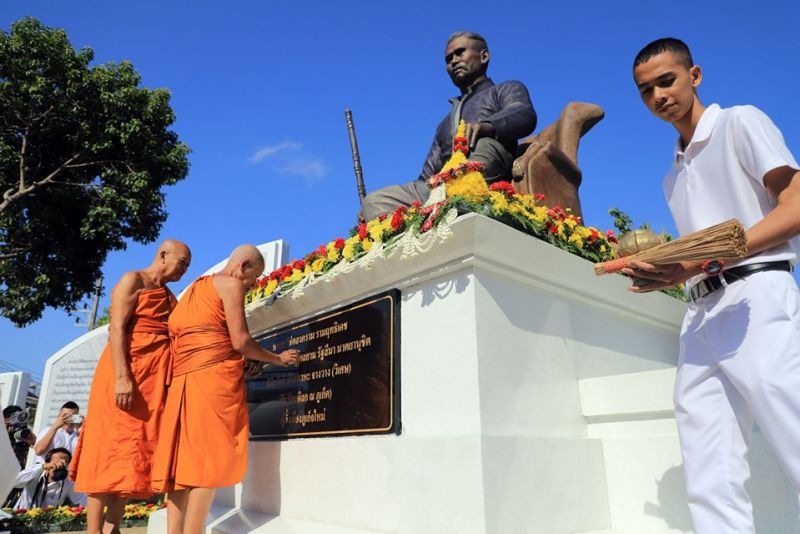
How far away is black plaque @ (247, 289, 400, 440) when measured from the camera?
2.85 m

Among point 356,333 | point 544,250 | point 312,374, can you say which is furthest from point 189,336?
point 544,250

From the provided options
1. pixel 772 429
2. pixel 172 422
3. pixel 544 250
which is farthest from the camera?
pixel 172 422

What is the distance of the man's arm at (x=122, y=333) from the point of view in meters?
3.23

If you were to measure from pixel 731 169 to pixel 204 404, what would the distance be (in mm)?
2675

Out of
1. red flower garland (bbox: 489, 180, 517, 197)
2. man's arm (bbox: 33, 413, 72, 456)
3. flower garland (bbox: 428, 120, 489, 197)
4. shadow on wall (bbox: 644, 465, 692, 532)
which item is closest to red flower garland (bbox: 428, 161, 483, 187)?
flower garland (bbox: 428, 120, 489, 197)

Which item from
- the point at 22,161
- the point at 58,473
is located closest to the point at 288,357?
the point at 58,473

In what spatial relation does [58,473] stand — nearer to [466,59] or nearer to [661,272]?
[466,59]

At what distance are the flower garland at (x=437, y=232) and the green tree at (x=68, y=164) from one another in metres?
10.3

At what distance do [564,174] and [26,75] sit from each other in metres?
11.7

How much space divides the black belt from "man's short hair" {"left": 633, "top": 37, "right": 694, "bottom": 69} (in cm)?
68

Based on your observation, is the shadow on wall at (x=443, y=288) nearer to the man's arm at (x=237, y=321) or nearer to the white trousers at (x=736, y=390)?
the man's arm at (x=237, y=321)

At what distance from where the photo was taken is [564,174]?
4.26 m

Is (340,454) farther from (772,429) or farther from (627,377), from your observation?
(772,429)

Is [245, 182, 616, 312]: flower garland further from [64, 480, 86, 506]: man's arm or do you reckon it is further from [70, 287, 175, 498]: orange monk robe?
[64, 480, 86, 506]: man's arm
